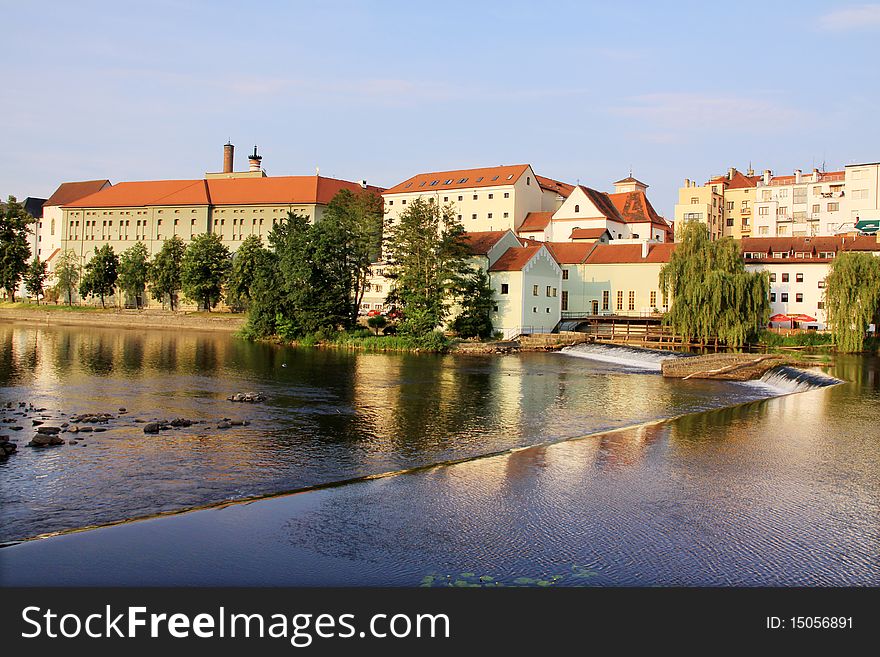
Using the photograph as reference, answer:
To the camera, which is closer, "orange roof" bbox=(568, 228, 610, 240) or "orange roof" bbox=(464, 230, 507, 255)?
"orange roof" bbox=(464, 230, 507, 255)

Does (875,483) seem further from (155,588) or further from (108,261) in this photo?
(108,261)

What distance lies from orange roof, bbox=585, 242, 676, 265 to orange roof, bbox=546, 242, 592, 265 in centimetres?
66

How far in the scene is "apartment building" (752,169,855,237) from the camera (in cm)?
8294

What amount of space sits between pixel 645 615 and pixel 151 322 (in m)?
74.9

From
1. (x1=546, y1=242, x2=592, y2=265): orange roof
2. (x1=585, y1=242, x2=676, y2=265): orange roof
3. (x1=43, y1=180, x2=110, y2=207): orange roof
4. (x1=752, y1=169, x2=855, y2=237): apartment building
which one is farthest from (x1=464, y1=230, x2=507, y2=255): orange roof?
(x1=43, y1=180, x2=110, y2=207): orange roof

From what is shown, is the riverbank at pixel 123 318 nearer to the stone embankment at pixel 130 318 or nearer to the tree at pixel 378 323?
the stone embankment at pixel 130 318

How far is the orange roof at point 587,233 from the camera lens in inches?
2822

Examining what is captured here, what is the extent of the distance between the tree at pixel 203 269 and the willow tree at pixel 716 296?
45.2m

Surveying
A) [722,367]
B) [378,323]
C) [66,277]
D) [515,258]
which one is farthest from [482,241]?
[66,277]

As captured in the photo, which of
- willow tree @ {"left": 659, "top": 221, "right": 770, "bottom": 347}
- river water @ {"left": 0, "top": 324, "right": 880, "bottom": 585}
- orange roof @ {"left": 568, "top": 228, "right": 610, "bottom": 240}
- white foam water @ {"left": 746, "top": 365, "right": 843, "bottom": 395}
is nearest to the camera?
river water @ {"left": 0, "top": 324, "right": 880, "bottom": 585}

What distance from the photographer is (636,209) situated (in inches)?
3201

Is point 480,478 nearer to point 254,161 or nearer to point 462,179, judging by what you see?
point 462,179

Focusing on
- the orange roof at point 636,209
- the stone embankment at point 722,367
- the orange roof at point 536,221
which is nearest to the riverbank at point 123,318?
the orange roof at point 536,221

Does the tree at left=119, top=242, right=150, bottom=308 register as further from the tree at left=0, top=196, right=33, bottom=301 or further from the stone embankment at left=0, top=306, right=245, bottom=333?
the tree at left=0, top=196, right=33, bottom=301
